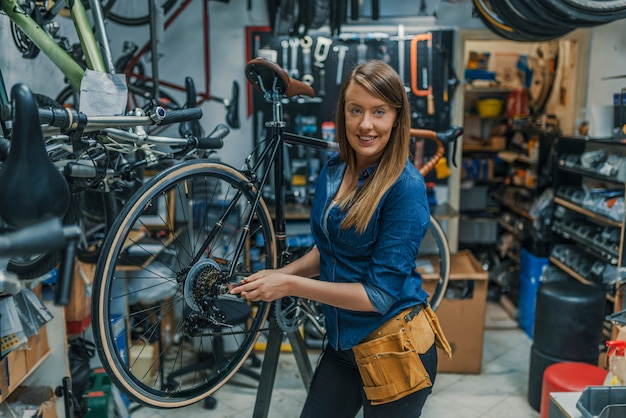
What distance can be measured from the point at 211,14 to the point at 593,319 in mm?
2996

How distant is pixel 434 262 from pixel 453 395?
2.56 feet

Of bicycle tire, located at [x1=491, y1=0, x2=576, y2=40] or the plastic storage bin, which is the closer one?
the plastic storage bin

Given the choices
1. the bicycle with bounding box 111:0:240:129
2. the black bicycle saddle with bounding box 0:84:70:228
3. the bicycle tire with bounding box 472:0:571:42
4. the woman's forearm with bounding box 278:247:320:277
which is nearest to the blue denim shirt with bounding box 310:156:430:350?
the woman's forearm with bounding box 278:247:320:277

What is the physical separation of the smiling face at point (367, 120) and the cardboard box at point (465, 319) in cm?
201

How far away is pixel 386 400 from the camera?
156 cm

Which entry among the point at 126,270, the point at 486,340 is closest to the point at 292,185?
the point at 126,270

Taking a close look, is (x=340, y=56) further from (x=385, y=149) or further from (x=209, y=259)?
(x=209, y=259)

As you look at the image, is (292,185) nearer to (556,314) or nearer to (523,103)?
(556,314)

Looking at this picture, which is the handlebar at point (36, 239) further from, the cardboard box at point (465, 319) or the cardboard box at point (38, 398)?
the cardboard box at point (465, 319)

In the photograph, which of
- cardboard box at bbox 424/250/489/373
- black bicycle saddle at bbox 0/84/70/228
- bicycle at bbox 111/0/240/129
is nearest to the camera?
black bicycle saddle at bbox 0/84/70/228

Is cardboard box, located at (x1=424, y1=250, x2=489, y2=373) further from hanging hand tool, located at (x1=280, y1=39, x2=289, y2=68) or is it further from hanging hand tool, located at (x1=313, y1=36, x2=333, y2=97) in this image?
hanging hand tool, located at (x1=280, y1=39, x2=289, y2=68)

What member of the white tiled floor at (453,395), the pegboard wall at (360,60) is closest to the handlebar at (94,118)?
the white tiled floor at (453,395)

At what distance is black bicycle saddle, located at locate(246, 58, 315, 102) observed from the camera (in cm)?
171

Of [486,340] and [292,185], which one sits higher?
[292,185]
